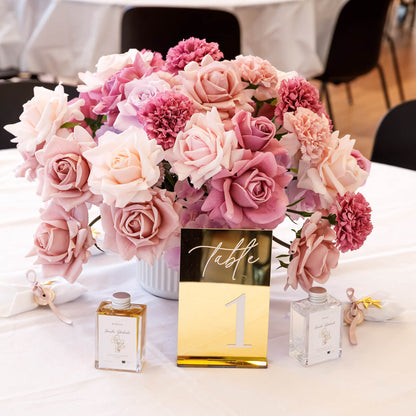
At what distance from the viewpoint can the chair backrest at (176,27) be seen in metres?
2.65

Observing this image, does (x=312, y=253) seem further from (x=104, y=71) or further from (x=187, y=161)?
(x=104, y=71)

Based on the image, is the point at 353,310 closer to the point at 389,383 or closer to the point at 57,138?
the point at 389,383

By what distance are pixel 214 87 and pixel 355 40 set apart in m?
2.65

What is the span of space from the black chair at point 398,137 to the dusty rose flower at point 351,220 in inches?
45.4

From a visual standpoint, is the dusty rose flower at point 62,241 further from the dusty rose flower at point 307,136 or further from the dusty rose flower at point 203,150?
the dusty rose flower at point 307,136

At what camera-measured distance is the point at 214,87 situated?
2.71 ft

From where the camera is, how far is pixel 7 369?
814mm

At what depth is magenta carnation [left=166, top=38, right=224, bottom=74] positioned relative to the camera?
0.90 m

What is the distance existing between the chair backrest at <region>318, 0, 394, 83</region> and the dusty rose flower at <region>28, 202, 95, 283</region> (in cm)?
261


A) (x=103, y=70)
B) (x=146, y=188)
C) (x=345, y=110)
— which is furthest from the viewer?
(x=345, y=110)

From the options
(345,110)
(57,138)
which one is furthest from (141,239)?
(345,110)

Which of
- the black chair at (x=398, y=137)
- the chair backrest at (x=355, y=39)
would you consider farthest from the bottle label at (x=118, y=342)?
the chair backrest at (x=355, y=39)

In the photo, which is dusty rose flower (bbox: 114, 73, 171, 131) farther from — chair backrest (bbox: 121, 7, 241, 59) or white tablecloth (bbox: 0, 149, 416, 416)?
chair backrest (bbox: 121, 7, 241, 59)

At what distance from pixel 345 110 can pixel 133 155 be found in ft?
14.1
